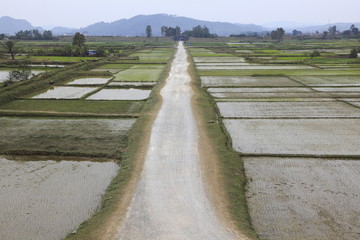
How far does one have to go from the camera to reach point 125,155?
12.7m

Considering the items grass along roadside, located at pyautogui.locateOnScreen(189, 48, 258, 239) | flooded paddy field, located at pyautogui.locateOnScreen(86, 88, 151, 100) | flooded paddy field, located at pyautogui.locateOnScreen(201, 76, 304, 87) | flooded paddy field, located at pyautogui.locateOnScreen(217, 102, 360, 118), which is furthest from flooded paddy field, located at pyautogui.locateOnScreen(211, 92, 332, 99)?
flooded paddy field, located at pyautogui.locateOnScreen(86, 88, 151, 100)

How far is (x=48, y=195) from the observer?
9.95 metres

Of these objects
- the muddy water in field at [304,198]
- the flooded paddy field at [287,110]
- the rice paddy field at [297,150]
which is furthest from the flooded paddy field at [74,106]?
the muddy water in field at [304,198]

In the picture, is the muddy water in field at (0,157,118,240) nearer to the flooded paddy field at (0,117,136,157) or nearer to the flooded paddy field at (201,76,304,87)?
the flooded paddy field at (0,117,136,157)

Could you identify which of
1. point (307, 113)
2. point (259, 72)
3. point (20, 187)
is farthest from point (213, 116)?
point (259, 72)

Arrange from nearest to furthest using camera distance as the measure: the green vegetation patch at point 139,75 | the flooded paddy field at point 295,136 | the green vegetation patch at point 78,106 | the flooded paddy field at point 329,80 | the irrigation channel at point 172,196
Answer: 1. the irrigation channel at point 172,196
2. the flooded paddy field at point 295,136
3. the green vegetation patch at point 78,106
4. the flooded paddy field at point 329,80
5. the green vegetation patch at point 139,75

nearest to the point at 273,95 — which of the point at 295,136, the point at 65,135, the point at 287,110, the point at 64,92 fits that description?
the point at 287,110

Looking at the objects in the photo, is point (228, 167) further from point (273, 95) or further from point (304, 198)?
point (273, 95)

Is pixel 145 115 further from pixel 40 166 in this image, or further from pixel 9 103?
pixel 9 103

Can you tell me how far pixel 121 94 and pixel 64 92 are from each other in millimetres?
4628

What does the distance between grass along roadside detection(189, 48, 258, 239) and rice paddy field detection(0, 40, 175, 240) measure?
384 cm

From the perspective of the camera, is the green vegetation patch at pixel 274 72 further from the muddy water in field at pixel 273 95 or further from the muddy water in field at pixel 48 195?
the muddy water in field at pixel 48 195

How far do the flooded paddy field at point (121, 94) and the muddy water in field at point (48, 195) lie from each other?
1074cm

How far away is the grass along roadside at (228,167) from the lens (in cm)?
870
